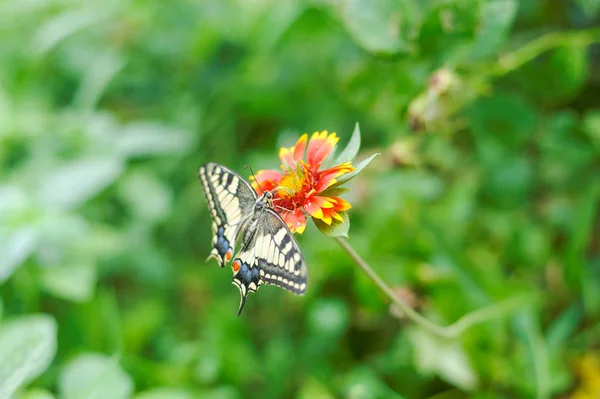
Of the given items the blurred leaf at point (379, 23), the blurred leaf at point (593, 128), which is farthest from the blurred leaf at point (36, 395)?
the blurred leaf at point (593, 128)

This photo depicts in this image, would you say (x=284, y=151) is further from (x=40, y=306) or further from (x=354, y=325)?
(x=40, y=306)

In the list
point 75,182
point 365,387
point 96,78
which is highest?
point 96,78

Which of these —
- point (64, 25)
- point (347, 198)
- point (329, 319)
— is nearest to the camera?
point (329, 319)

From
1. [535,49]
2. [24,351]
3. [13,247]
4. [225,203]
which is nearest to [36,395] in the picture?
[24,351]

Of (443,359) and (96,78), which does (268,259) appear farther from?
(96,78)

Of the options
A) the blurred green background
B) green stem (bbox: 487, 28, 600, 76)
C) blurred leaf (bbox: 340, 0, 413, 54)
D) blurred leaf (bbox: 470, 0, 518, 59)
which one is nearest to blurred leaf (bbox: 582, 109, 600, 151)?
the blurred green background

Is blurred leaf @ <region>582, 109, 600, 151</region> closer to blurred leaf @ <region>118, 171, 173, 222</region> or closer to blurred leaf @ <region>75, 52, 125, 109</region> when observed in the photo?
blurred leaf @ <region>118, 171, 173, 222</region>
